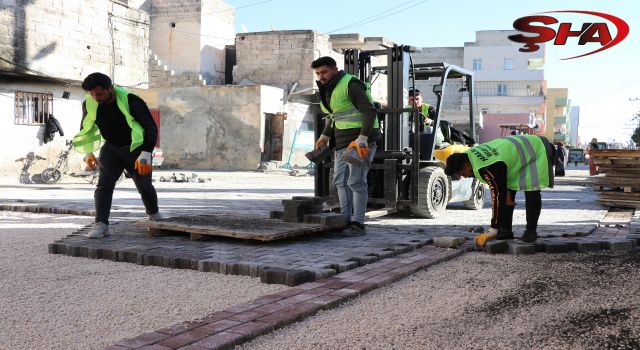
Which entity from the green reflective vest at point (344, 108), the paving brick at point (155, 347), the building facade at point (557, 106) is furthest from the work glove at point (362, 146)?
the building facade at point (557, 106)

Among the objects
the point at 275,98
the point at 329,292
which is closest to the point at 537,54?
the point at 275,98

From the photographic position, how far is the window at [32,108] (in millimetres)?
16906

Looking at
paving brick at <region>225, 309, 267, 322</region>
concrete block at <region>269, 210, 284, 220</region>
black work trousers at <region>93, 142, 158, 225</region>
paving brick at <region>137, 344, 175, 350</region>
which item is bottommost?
paving brick at <region>137, 344, 175, 350</region>

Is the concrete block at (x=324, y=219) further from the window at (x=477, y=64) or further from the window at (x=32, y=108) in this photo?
Result: the window at (x=477, y=64)

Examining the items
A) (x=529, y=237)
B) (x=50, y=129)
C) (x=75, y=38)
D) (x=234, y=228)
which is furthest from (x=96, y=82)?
(x=75, y=38)

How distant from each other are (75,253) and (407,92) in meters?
5.07

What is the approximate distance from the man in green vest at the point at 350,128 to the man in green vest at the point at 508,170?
3.08 feet

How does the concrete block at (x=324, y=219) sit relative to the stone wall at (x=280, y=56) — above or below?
below

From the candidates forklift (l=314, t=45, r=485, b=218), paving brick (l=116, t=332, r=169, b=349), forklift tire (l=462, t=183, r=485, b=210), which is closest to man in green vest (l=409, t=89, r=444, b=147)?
forklift (l=314, t=45, r=485, b=218)

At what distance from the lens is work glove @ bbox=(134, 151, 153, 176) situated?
20.4 ft

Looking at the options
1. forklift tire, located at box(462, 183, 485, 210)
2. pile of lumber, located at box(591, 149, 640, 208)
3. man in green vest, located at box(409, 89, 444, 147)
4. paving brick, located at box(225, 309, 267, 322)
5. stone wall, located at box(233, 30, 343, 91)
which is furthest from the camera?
stone wall, located at box(233, 30, 343, 91)

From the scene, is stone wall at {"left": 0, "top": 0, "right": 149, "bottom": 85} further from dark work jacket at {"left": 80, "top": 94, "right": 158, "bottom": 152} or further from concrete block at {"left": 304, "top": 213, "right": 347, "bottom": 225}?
concrete block at {"left": 304, "top": 213, "right": 347, "bottom": 225}

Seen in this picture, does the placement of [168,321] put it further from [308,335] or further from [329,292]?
[329,292]

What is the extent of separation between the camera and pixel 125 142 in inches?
250
